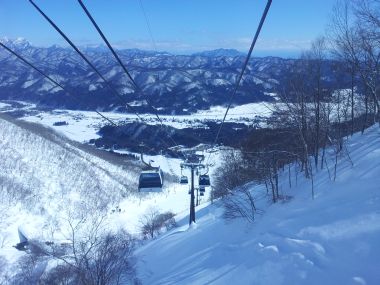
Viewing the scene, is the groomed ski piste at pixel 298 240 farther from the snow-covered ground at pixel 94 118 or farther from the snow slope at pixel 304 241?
the snow-covered ground at pixel 94 118

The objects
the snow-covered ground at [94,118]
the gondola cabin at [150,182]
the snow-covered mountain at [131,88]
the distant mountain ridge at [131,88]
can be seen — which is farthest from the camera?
the snow-covered mountain at [131,88]

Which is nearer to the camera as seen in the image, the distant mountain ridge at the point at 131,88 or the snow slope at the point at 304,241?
the snow slope at the point at 304,241

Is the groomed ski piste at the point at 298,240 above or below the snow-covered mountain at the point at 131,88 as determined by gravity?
below

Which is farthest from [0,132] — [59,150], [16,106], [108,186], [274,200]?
[274,200]

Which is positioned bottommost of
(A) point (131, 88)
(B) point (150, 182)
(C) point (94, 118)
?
(C) point (94, 118)

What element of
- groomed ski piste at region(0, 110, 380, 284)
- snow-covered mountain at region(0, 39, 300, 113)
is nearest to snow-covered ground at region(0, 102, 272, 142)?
snow-covered mountain at region(0, 39, 300, 113)

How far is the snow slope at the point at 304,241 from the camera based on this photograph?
7496mm

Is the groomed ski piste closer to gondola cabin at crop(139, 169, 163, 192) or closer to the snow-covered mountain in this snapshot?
gondola cabin at crop(139, 169, 163, 192)

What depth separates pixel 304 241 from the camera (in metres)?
8.70

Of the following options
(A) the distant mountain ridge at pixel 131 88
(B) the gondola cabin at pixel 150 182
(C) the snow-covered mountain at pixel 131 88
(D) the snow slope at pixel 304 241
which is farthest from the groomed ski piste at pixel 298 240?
(C) the snow-covered mountain at pixel 131 88

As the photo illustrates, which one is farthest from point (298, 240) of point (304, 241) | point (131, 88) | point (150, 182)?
point (131, 88)

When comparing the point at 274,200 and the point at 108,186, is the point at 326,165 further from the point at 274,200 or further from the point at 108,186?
the point at 108,186

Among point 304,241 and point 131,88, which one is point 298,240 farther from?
point 131,88

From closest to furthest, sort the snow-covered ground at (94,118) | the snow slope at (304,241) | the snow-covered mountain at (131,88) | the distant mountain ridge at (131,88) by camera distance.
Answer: the snow slope at (304,241) → the snow-covered ground at (94,118) → the distant mountain ridge at (131,88) → the snow-covered mountain at (131,88)
